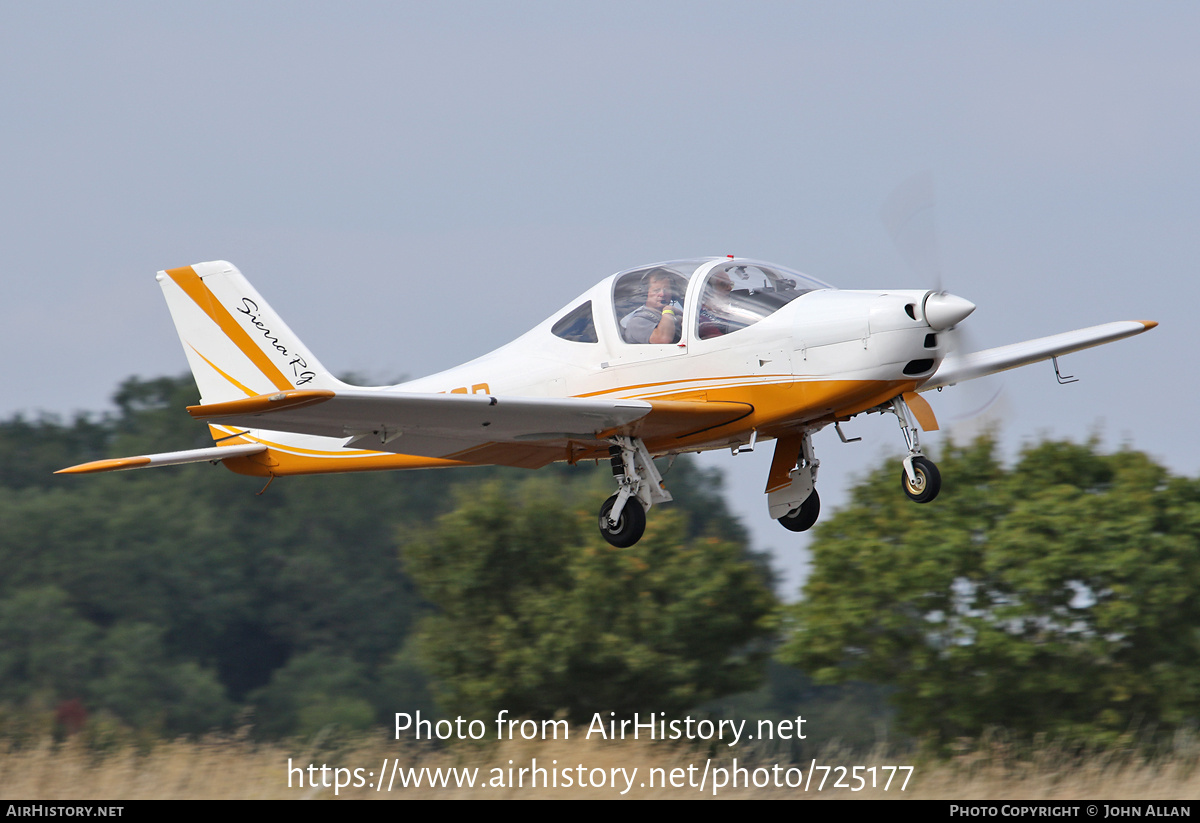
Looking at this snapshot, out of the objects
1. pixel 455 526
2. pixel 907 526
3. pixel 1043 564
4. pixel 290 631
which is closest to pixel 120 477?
pixel 290 631

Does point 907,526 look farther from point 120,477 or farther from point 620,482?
point 120,477

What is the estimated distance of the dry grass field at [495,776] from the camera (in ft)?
52.9

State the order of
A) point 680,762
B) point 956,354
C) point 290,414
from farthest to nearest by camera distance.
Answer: point 680,762 → point 956,354 → point 290,414

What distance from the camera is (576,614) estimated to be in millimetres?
37219

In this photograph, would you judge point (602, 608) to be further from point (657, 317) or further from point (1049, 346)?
point (657, 317)

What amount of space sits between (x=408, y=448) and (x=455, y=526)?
91.3 ft

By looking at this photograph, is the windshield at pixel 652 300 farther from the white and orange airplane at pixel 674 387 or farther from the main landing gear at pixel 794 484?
the main landing gear at pixel 794 484

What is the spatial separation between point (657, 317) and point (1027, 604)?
69.7ft

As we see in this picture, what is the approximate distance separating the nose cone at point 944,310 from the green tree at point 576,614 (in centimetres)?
2651

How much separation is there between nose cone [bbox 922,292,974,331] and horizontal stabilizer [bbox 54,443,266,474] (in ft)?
22.8

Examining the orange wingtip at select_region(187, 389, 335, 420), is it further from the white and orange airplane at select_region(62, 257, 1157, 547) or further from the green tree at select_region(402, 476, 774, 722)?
the green tree at select_region(402, 476, 774, 722)

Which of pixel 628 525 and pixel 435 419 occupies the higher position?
pixel 435 419

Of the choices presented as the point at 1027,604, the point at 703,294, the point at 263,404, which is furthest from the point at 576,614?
the point at 263,404

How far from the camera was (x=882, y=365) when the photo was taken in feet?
35.5
